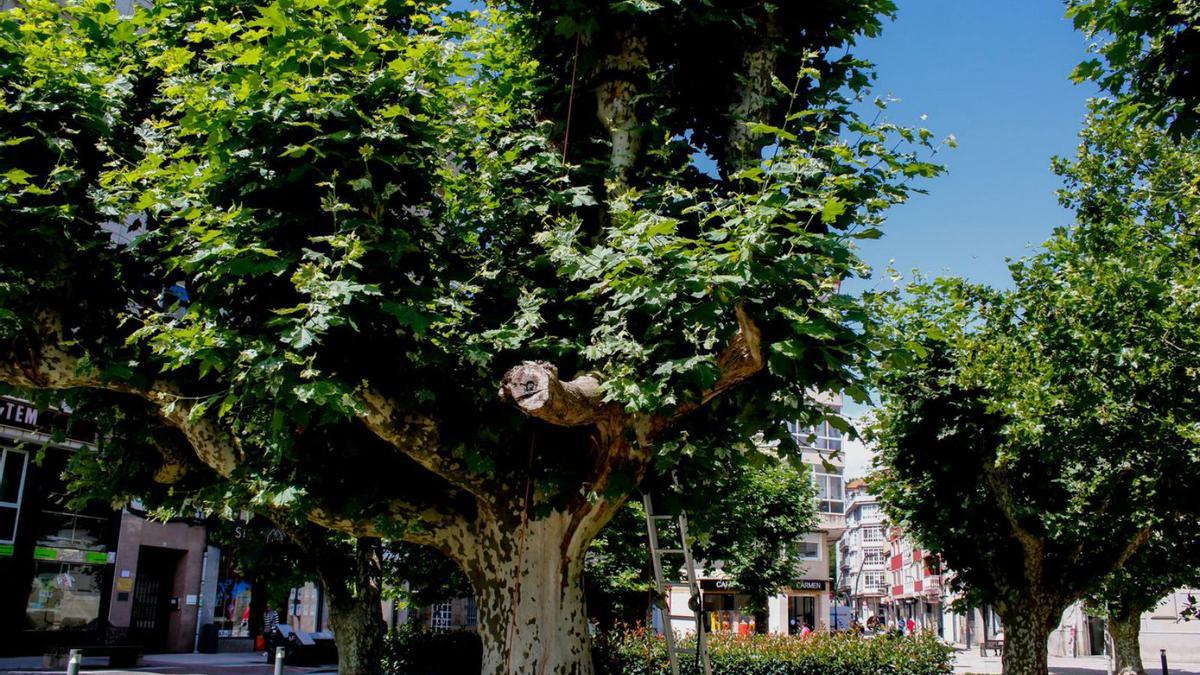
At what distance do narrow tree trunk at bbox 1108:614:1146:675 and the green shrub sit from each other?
10731mm

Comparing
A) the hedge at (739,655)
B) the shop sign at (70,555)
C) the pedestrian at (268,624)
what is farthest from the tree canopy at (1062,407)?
the shop sign at (70,555)

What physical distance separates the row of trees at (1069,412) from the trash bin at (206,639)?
22052 mm

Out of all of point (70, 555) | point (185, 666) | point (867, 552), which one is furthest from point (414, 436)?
point (867, 552)

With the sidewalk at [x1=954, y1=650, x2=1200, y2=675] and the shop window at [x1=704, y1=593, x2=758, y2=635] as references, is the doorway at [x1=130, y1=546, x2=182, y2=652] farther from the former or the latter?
the sidewalk at [x1=954, y1=650, x2=1200, y2=675]

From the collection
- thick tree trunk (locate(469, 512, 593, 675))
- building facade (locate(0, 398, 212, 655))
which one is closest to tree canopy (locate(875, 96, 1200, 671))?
thick tree trunk (locate(469, 512, 593, 675))

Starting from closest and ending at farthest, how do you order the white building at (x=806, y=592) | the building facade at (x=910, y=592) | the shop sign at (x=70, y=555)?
the shop sign at (x=70, y=555) → the white building at (x=806, y=592) → the building facade at (x=910, y=592)

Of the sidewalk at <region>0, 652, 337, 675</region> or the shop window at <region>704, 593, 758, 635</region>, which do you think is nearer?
the sidewalk at <region>0, 652, 337, 675</region>

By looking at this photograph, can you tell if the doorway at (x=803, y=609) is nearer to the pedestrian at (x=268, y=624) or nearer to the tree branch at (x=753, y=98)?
the pedestrian at (x=268, y=624)

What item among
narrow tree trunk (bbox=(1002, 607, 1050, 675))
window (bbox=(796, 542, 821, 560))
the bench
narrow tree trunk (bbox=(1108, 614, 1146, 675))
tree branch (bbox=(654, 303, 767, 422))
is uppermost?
tree branch (bbox=(654, 303, 767, 422))

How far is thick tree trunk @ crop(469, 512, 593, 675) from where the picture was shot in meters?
8.01

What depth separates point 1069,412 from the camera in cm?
1286

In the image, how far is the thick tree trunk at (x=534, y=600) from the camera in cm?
801

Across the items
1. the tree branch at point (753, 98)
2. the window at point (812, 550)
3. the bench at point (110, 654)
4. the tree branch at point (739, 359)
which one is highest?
the tree branch at point (753, 98)

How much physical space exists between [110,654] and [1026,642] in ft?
68.6
